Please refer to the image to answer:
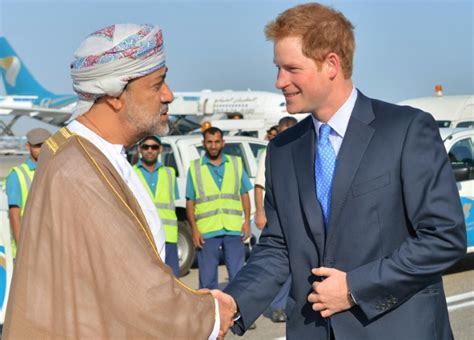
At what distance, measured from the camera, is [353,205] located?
146 inches

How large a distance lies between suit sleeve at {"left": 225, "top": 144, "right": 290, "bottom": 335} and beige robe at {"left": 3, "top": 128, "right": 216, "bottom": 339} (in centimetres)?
85

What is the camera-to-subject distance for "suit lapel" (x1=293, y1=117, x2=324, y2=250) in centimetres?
381

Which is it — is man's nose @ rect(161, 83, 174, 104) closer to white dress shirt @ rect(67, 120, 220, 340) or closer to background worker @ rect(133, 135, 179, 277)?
white dress shirt @ rect(67, 120, 220, 340)

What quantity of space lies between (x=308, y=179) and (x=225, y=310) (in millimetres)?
628

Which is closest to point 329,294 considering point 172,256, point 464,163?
point 172,256

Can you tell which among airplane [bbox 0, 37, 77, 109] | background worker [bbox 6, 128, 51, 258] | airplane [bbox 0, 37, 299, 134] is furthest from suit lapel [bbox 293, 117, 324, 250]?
airplane [bbox 0, 37, 77, 109]

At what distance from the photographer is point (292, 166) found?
4027mm

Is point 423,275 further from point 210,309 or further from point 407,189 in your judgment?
point 210,309

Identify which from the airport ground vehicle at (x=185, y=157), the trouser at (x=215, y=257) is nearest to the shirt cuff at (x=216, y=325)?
the trouser at (x=215, y=257)

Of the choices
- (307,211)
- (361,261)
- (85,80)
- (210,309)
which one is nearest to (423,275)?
(361,261)

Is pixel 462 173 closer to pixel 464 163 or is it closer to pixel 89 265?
pixel 464 163

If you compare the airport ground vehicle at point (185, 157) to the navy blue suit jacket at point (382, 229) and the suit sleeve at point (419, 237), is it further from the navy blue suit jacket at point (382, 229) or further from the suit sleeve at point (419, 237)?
the suit sleeve at point (419, 237)

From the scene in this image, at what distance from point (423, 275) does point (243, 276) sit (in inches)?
32.9

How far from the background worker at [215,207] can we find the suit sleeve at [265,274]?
669 centimetres
